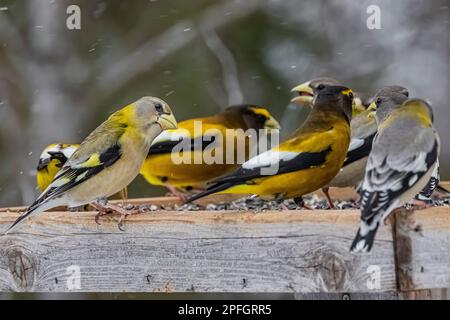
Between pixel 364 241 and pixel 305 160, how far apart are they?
0.94 metres

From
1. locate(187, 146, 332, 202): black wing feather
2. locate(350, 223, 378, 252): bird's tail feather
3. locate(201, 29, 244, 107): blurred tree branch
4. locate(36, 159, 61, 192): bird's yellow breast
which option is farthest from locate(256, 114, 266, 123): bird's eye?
locate(350, 223, 378, 252): bird's tail feather

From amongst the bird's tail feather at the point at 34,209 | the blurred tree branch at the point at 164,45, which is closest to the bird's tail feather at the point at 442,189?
the bird's tail feather at the point at 34,209

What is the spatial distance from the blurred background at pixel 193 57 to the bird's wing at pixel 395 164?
152 inches

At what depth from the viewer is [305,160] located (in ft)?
14.2

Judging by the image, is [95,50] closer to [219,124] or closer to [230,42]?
[230,42]

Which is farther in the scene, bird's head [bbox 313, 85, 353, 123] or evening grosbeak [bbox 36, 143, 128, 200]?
evening grosbeak [bbox 36, 143, 128, 200]

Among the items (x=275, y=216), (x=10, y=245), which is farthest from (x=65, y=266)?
(x=275, y=216)

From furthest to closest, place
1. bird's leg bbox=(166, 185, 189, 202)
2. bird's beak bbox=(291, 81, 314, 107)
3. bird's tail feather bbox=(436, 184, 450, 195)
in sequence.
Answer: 1. bird's leg bbox=(166, 185, 189, 202)
2. bird's tail feather bbox=(436, 184, 450, 195)
3. bird's beak bbox=(291, 81, 314, 107)

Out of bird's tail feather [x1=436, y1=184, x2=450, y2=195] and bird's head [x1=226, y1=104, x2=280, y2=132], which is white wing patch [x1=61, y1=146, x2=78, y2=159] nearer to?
bird's head [x1=226, y1=104, x2=280, y2=132]

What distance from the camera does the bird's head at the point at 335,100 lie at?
4506mm

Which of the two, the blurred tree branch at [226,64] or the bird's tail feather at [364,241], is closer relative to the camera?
the bird's tail feather at [364,241]

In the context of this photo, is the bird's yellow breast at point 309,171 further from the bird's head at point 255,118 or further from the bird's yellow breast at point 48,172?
the bird's head at point 255,118

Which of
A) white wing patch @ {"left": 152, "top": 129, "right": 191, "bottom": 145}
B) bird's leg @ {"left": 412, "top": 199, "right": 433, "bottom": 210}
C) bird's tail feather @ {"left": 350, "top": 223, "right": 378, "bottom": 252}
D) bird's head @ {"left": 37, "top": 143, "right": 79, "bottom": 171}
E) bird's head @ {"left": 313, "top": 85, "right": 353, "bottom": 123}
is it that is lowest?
bird's tail feather @ {"left": 350, "top": 223, "right": 378, "bottom": 252}

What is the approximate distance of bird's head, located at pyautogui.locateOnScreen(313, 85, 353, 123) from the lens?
14.8 ft
